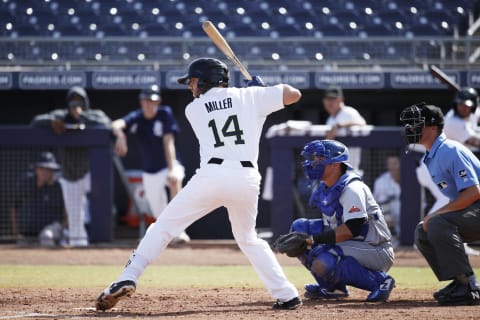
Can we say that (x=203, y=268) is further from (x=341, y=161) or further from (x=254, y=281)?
(x=341, y=161)

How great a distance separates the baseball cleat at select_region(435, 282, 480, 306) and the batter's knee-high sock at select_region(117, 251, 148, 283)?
1871 millimetres

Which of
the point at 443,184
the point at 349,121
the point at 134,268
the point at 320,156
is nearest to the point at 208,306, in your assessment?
the point at 134,268

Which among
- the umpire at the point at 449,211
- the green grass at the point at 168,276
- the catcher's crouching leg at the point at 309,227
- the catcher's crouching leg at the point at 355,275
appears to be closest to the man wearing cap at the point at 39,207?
the green grass at the point at 168,276

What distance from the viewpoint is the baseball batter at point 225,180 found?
4.96m

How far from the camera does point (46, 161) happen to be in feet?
34.2

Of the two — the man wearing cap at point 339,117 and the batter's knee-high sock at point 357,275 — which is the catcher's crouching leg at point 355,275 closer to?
the batter's knee-high sock at point 357,275

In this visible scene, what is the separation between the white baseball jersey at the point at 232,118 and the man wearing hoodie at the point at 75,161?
5328 millimetres

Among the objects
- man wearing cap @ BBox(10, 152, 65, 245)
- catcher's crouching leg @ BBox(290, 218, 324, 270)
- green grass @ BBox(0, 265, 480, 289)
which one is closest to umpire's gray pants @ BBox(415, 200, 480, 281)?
catcher's crouching leg @ BBox(290, 218, 324, 270)

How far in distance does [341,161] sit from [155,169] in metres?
5.03

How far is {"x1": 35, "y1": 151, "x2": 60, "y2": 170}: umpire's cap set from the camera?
1041cm

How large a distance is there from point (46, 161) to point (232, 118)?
5837mm

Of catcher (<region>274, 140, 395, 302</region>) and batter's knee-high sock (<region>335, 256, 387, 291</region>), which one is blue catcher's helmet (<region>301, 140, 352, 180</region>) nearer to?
catcher (<region>274, 140, 395, 302</region>)

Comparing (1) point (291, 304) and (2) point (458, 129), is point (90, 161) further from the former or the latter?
(1) point (291, 304)

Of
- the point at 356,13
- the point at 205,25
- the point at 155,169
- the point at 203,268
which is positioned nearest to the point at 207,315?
the point at 205,25
